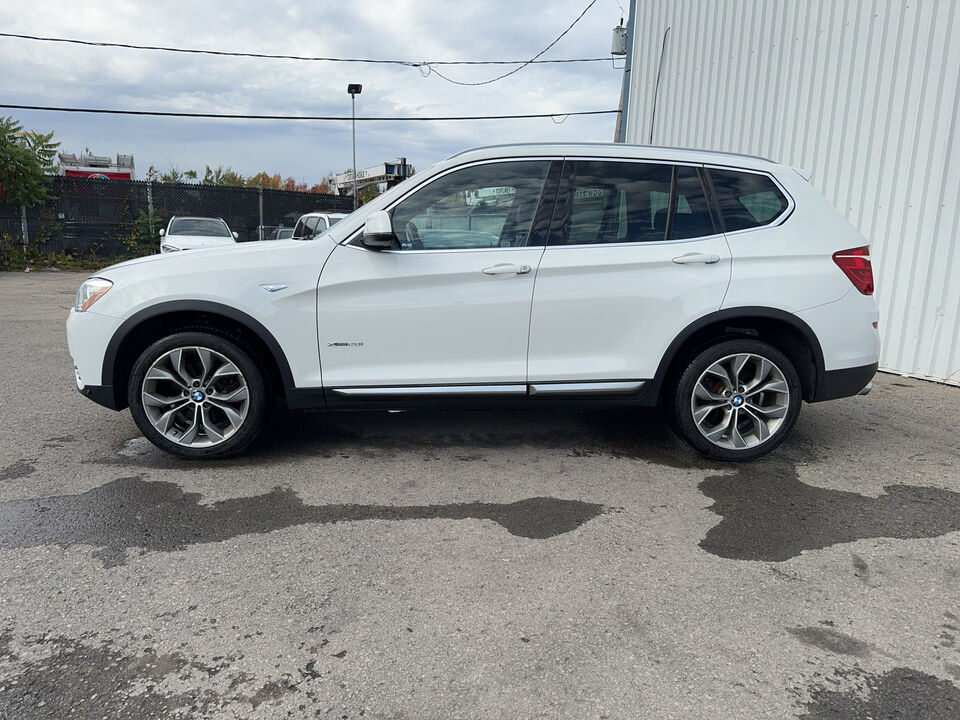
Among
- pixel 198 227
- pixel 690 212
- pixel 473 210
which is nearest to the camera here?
pixel 473 210

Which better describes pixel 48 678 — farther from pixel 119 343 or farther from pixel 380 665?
pixel 119 343

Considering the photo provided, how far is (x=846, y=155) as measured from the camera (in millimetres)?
7598

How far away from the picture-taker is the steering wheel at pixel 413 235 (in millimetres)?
4125

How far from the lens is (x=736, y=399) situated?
14.1 feet

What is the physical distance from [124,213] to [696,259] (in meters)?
21.0

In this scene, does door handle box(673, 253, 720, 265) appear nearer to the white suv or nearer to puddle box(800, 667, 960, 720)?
the white suv

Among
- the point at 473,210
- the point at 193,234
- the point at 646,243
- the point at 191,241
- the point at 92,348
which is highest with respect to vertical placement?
the point at 473,210

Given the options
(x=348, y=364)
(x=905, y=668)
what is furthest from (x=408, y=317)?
(x=905, y=668)

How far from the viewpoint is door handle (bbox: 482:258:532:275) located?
4.06 meters

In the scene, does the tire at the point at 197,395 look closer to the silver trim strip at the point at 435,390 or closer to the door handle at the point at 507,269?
the silver trim strip at the point at 435,390

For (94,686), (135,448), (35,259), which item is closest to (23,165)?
(35,259)

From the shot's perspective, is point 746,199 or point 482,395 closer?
point 482,395

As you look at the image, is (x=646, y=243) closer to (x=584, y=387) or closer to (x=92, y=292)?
(x=584, y=387)

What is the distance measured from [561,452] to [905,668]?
2390 millimetres
